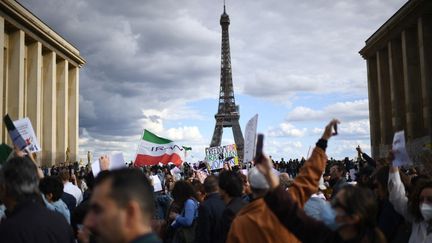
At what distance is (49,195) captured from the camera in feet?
20.6

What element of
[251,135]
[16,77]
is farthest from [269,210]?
[16,77]

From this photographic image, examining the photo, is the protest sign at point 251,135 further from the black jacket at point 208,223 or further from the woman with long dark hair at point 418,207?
the woman with long dark hair at point 418,207

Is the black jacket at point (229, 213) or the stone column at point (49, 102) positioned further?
the stone column at point (49, 102)

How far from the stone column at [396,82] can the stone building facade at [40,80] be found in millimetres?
30599

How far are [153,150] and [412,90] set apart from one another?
32.7 m

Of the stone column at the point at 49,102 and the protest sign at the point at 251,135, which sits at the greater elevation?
the stone column at the point at 49,102

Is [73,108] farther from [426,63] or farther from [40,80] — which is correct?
[426,63]

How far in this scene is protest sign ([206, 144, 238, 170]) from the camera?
766 inches

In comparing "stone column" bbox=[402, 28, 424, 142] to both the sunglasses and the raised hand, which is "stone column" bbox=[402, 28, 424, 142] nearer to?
the raised hand

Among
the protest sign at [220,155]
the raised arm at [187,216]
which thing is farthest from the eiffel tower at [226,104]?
the raised arm at [187,216]

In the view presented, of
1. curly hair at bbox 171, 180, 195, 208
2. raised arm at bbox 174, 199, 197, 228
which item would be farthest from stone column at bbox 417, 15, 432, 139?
raised arm at bbox 174, 199, 197, 228

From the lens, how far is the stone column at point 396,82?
45656 mm

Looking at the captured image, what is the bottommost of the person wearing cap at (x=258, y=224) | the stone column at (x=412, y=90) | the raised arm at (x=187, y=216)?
the raised arm at (x=187, y=216)

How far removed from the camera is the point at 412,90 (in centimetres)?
4159
